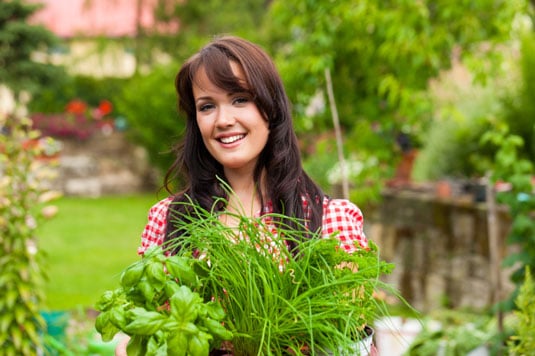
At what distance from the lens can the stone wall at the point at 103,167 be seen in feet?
41.9

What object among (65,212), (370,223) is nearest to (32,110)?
(65,212)

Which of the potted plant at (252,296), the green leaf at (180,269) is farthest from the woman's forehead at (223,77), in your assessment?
the green leaf at (180,269)

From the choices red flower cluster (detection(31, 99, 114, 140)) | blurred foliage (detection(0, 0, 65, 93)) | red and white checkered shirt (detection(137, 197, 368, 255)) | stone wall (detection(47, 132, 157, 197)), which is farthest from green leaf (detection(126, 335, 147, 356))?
blurred foliage (detection(0, 0, 65, 93))

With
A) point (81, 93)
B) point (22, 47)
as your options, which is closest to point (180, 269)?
point (22, 47)

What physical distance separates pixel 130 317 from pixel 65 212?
404 inches

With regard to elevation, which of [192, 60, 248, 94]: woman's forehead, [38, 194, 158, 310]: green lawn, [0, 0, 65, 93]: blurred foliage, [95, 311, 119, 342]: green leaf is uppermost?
[0, 0, 65, 93]: blurred foliage

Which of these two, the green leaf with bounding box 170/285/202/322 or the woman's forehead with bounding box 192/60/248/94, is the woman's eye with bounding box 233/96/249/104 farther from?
the green leaf with bounding box 170/285/202/322

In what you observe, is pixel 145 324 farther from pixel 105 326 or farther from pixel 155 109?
pixel 155 109

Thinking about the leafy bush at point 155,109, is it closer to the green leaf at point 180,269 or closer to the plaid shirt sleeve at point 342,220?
the plaid shirt sleeve at point 342,220

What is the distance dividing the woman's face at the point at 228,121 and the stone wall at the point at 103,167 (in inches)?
444

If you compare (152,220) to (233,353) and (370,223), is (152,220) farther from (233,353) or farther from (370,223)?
(370,223)

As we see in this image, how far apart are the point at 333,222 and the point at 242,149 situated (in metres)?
0.28

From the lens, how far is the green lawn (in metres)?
6.36

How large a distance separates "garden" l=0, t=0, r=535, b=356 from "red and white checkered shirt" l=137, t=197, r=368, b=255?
0.13m
